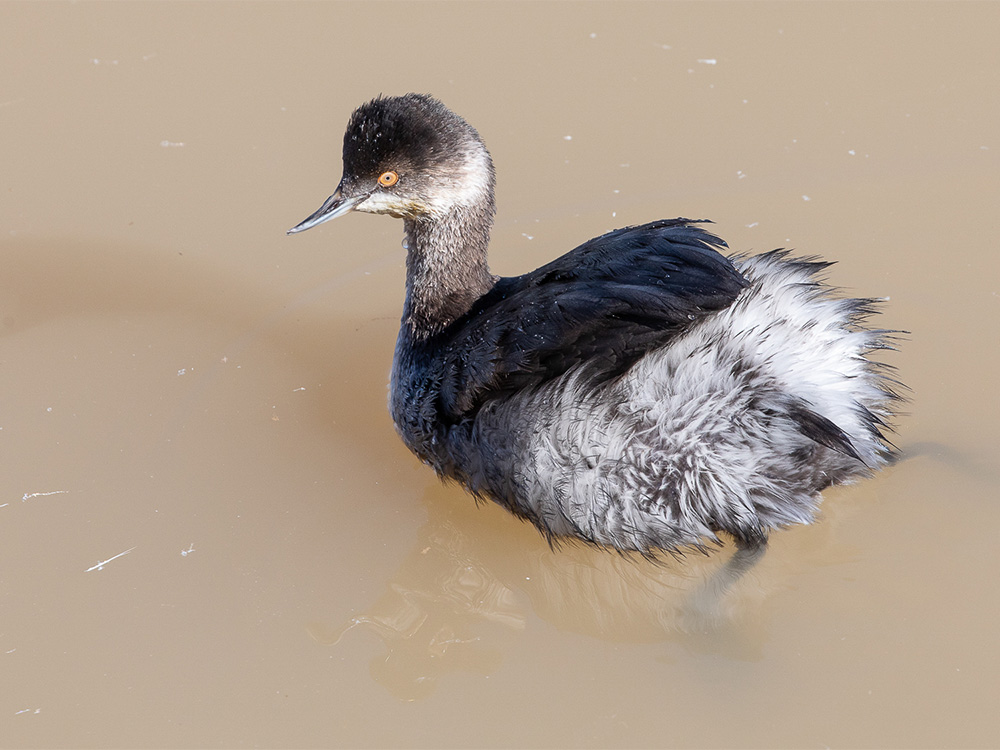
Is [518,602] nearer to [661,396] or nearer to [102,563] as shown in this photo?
[661,396]

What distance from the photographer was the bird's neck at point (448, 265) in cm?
381

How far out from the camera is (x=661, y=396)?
3148mm

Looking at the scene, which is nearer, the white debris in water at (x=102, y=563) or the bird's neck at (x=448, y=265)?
the white debris in water at (x=102, y=563)

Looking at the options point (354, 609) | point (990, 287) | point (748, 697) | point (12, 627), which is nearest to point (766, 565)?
point (748, 697)

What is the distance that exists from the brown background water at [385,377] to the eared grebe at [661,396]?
1.07 feet

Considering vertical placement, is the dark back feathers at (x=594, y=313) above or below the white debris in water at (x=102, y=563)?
above

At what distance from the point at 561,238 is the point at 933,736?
8.46 feet

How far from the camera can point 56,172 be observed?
211 inches

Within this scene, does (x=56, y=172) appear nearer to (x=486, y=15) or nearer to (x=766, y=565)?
(x=486, y=15)

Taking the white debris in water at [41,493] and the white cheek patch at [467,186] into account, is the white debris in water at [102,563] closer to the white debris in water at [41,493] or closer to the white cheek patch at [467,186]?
the white debris in water at [41,493]

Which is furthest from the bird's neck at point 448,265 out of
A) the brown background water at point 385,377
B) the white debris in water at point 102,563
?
the white debris in water at point 102,563

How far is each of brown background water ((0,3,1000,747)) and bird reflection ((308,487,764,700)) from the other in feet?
0.04

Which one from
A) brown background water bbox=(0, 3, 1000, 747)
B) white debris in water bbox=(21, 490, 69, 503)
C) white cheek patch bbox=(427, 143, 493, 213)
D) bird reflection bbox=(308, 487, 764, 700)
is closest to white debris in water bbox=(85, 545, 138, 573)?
brown background water bbox=(0, 3, 1000, 747)

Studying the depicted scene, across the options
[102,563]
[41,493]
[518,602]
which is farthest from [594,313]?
[41,493]
